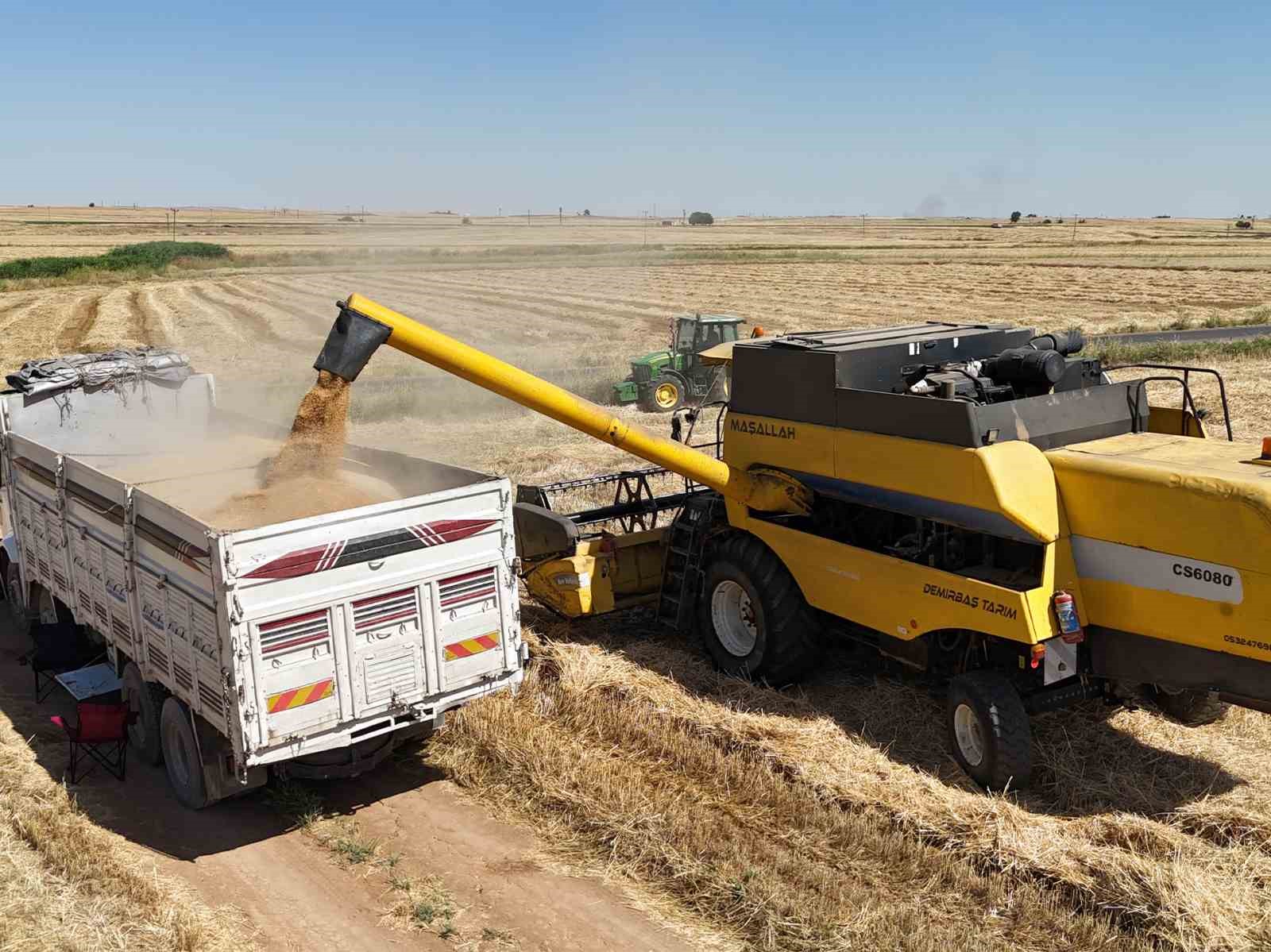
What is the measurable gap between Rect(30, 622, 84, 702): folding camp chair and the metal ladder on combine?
16.3 ft

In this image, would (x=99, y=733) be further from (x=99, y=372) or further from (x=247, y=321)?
(x=247, y=321)

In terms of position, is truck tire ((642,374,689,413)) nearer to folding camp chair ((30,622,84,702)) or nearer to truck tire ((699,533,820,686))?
truck tire ((699,533,820,686))

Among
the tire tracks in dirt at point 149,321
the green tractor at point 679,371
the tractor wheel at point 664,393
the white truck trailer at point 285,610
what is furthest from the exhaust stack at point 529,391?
the tire tracks in dirt at point 149,321

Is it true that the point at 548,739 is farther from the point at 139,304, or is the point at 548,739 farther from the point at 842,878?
the point at 139,304

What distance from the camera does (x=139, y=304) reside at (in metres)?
40.6

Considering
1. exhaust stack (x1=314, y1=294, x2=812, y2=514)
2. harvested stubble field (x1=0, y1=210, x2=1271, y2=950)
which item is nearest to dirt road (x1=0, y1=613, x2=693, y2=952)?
harvested stubble field (x1=0, y1=210, x2=1271, y2=950)

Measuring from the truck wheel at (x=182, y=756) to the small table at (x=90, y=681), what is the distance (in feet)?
3.09

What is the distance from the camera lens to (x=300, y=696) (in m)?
6.76

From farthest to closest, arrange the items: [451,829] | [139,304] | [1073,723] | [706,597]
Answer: [139,304], [706,597], [1073,723], [451,829]

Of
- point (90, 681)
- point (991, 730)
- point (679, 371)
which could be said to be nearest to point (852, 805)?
point (991, 730)

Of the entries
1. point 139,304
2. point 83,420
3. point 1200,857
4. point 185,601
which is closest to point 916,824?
point 1200,857

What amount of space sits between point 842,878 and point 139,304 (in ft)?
132

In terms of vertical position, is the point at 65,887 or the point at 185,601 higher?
the point at 185,601

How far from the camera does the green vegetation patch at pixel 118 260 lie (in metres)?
54.4
